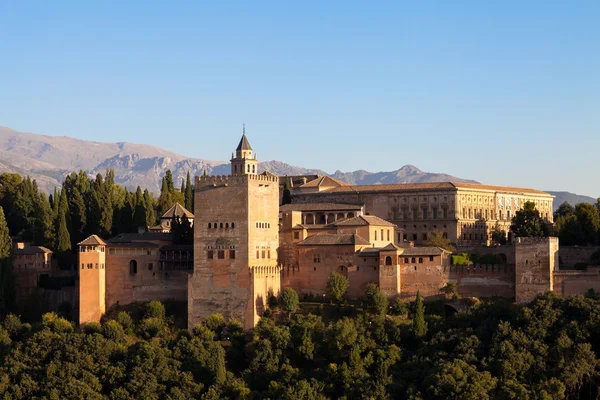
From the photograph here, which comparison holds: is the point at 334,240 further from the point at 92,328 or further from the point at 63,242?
the point at 63,242

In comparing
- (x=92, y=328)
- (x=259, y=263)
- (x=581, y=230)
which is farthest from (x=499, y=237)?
(x=92, y=328)

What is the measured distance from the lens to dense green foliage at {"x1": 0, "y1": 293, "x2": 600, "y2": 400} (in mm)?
47219

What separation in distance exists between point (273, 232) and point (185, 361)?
809 cm

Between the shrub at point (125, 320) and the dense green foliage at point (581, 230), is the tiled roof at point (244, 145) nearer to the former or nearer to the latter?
the shrub at point (125, 320)

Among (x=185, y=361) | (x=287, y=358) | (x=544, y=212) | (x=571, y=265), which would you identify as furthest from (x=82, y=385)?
(x=544, y=212)

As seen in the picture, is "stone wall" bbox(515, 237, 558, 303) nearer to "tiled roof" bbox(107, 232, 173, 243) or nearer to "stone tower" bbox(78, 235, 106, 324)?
"tiled roof" bbox(107, 232, 173, 243)

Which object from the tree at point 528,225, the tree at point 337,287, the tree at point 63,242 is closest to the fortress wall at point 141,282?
the tree at point 63,242

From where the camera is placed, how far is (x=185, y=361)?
51188 millimetres

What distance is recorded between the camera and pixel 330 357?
50688 mm

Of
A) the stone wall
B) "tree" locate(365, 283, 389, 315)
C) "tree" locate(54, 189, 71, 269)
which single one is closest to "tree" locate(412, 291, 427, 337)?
"tree" locate(365, 283, 389, 315)

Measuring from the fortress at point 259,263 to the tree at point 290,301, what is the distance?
3.55ft

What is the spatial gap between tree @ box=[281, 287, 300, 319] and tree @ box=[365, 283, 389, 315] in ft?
10.9

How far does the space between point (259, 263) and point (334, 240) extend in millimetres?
3930

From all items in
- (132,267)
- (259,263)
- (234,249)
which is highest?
(234,249)
